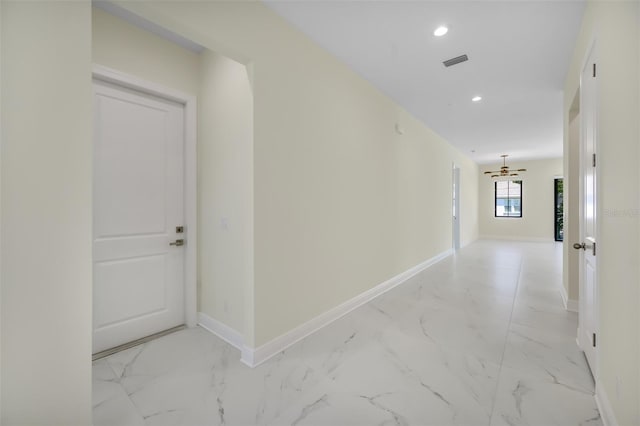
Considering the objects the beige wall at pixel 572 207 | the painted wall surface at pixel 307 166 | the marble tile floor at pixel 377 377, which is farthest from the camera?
the beige wall at pixel 572 207

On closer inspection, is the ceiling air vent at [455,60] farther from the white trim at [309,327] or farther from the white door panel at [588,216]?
the white trim at [309,327]

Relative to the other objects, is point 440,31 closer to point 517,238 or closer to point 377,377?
point 377,377

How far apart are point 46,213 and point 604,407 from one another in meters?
3.06

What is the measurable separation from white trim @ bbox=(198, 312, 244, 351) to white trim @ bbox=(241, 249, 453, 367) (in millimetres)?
216

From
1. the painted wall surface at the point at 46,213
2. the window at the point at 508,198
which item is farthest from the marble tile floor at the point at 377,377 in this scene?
the window at the point at 508,198

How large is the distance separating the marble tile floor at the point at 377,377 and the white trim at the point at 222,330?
0.06m

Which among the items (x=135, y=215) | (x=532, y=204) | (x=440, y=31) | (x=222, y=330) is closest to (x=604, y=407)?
(x=222, y=330)

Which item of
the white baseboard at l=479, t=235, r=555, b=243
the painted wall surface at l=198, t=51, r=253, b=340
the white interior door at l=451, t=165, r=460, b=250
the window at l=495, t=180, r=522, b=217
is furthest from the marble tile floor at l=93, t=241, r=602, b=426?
the window at l=495, t=180, r=522, b=217

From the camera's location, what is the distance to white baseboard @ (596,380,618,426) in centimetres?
147

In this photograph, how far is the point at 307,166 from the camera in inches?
106

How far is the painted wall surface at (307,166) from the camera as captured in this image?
2.17 metres

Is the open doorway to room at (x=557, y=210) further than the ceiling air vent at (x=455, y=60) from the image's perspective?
Yes

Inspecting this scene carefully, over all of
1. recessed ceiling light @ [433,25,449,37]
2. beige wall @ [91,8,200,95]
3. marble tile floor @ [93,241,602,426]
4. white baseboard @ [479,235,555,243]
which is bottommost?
marble tile floor @ [93,241,602,426]

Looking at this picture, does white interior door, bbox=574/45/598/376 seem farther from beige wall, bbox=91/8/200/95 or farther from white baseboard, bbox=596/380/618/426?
beige wall, bbox=91/8/200/95
